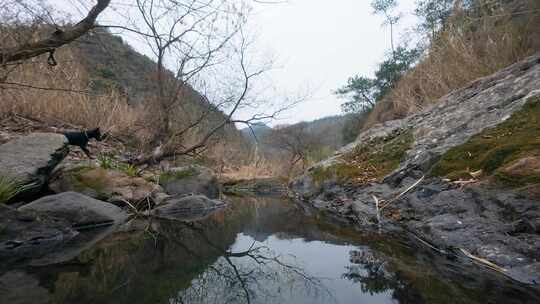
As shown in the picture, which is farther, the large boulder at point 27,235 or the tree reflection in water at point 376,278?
the large boulder at point 27,235

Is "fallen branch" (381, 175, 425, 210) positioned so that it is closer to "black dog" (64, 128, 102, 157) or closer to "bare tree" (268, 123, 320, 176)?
"black dog" (64, 128, 102, 157)

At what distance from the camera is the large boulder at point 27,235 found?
246cm

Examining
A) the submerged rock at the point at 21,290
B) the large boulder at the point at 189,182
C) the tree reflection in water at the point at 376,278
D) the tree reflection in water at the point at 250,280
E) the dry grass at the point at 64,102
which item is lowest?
the tree reflection in water at the point at 376,278

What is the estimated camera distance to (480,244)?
1.92 metres

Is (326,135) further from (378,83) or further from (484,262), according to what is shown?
(484,262)

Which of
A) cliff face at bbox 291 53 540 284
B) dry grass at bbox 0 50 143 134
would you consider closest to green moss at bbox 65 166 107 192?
dry grass at bbox 0 50 143 134

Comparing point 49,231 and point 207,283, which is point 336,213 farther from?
point 49,231

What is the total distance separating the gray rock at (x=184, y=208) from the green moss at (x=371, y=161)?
223 centimetres

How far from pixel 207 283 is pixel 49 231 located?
207 cm

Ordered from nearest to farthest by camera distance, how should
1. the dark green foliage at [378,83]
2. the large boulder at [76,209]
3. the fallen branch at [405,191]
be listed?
the fallen branch at [405,191]
the large boulder at [76,209]
the dark green foliage at [378,83]

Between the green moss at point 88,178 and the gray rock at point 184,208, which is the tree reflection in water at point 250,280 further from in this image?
the green moss at point 88,178

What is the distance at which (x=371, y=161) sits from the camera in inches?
201

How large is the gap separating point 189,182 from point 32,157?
298cm

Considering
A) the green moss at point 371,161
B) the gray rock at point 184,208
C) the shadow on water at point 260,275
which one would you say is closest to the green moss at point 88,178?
the gray rock at point 184,208
